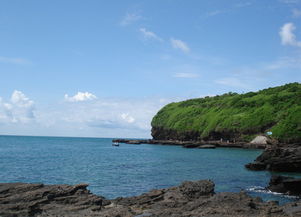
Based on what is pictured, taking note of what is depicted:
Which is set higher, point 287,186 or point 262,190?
point 287,186

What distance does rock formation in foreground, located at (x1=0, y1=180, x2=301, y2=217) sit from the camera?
67.9ft

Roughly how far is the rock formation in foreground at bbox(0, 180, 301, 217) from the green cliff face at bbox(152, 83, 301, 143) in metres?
90.1

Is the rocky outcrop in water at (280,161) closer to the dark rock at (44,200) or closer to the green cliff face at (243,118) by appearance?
the dark rock at (44,200)

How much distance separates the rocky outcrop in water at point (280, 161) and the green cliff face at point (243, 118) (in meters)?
55.0

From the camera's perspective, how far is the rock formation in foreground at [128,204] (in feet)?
67.9

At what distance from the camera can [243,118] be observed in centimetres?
13238

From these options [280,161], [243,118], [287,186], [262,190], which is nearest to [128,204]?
[262,190]

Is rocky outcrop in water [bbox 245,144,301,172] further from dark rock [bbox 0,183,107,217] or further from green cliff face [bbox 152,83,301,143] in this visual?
green cliff face [bbox 152,83,301,143]

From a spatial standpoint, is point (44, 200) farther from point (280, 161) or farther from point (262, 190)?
point (280, 161)

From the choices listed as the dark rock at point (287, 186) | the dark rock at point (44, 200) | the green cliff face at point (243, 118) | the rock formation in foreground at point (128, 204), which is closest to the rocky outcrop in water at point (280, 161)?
the dark rock at point (287, 186)

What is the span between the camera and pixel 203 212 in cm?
2030

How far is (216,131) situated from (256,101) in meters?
24.0

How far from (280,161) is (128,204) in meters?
34.3

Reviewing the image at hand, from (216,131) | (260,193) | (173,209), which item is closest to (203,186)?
(173,209)
